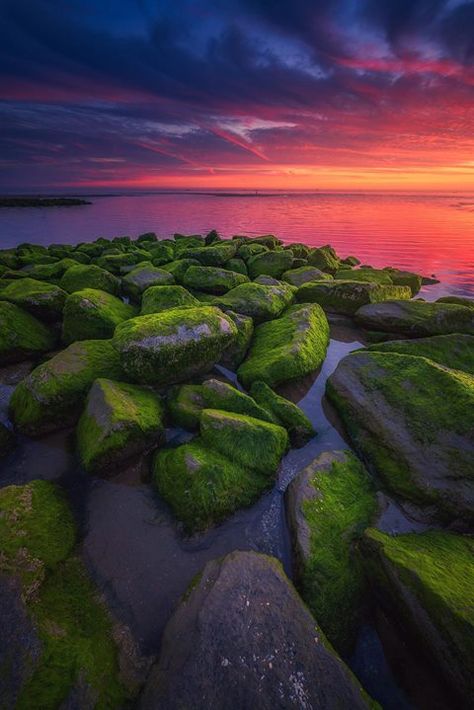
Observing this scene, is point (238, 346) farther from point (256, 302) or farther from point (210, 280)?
point (210, 280)

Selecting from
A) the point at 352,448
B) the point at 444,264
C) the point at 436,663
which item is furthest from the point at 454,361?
the point at 444,264

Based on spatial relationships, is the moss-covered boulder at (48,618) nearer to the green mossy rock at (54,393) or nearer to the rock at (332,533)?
the green mossy rock at (54,393)

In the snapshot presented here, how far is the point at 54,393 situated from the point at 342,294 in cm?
653

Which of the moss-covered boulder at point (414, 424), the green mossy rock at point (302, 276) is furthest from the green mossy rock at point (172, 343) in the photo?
the green mossy rock at point (302, 276)

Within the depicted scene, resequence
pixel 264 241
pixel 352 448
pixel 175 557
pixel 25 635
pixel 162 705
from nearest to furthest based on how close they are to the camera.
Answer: pixel 162 705, pixel 25 635, pixel 175 557, pixel 352 448, pixel 264 241

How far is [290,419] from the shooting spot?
464 cm

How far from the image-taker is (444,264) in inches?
665

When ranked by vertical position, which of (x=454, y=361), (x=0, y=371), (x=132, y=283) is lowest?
(x=0, y=371)

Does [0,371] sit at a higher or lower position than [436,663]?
lower

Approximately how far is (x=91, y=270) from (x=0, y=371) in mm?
3892

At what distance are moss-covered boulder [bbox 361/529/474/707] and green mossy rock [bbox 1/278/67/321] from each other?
690cm

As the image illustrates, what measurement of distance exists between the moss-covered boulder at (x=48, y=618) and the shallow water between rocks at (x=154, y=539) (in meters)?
0.20

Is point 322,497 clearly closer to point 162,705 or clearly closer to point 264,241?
point 162,705

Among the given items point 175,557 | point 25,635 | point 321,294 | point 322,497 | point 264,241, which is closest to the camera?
point 25,635
